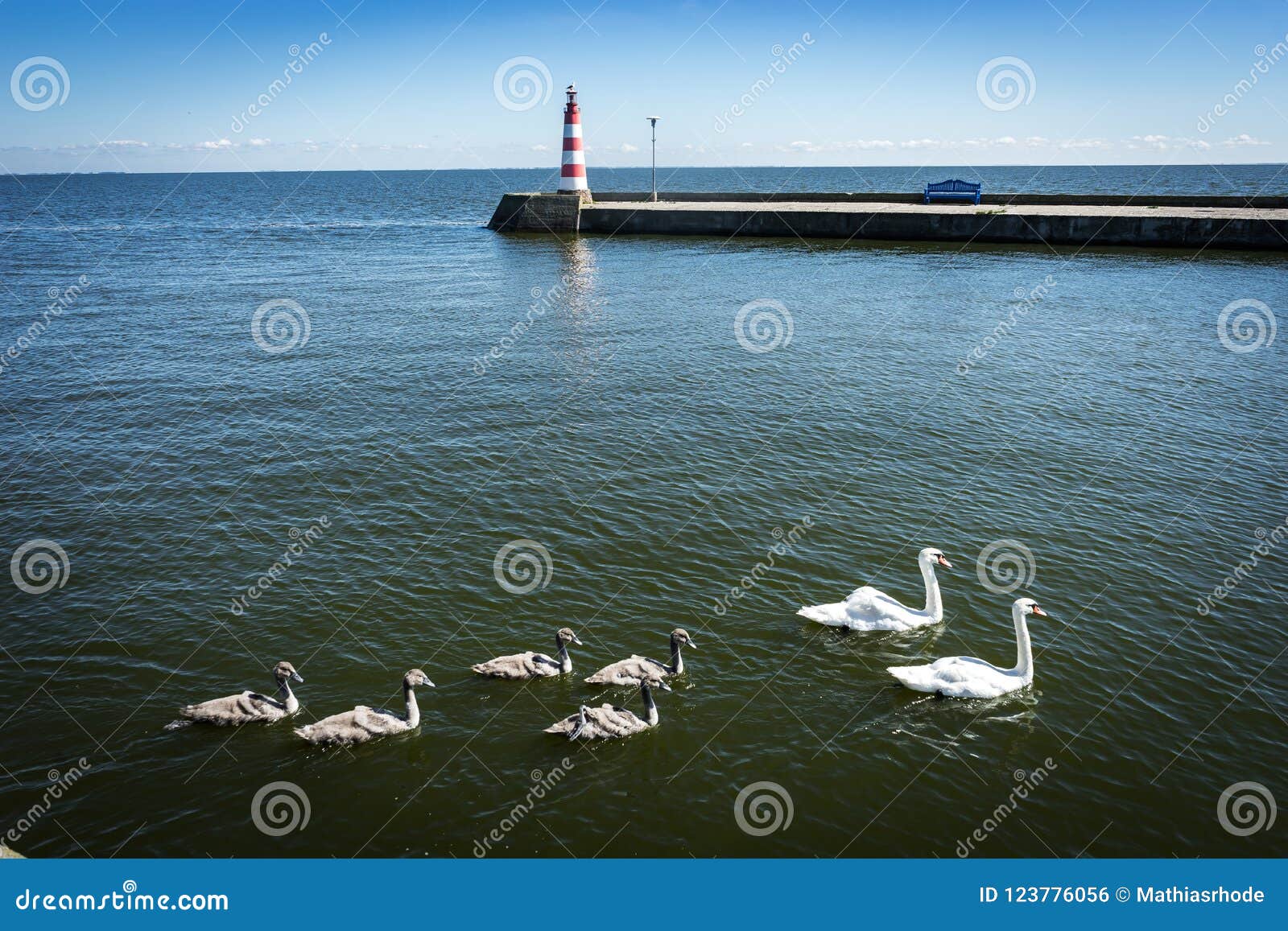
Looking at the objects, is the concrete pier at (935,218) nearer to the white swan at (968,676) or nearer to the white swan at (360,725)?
the white swan at (968,676)

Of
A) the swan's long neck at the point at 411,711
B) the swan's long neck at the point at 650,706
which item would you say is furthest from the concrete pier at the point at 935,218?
the swan's long neck at the point at 411,711

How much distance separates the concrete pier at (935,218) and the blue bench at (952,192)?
1327 millimetres

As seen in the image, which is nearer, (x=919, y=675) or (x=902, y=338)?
(x=919, y=675)

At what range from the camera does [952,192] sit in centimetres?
7625

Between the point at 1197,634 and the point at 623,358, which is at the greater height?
the point at 623,358

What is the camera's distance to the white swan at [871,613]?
1587 cm

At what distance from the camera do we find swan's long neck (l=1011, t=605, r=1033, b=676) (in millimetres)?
14250

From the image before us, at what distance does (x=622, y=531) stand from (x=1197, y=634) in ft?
38.4

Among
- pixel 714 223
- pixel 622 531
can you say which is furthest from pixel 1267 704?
pixel 714 223

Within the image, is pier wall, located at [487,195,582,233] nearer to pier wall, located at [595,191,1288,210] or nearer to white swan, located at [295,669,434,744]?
pier wall, located at [595,191,1288,210]

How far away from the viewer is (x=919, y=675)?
14.3m

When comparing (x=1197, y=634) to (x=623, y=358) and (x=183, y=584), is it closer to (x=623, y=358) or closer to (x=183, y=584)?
(x=183, y=584)

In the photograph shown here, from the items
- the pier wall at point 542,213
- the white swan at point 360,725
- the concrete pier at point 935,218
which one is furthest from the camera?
the pier wall at point 542,213

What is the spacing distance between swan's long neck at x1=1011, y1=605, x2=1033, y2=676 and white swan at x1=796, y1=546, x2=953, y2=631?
65.5 inches
